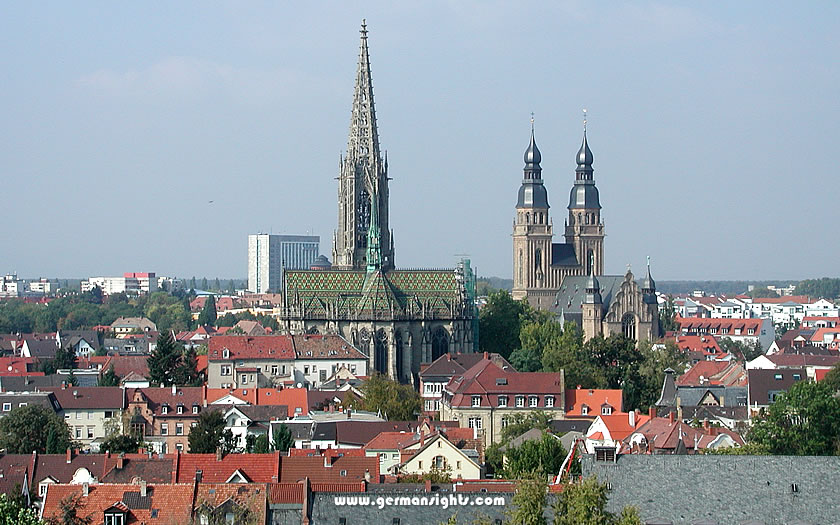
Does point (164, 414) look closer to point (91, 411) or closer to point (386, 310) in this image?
point (91, 411)

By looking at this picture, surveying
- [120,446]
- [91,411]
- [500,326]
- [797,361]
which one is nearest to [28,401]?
[91,411]

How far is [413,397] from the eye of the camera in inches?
4665

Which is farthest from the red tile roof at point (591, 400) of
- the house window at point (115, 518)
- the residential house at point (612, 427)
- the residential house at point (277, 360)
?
the house window at point (115, 518)

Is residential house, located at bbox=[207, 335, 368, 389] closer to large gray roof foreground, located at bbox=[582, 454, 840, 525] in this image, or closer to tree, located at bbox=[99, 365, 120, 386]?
tree, located at bbox=[99, 365, 120, 386]

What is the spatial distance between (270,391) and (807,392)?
4040 centimetres

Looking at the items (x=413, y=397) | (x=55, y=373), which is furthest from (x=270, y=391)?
(x=55, y=373)

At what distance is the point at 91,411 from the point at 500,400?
907 inches

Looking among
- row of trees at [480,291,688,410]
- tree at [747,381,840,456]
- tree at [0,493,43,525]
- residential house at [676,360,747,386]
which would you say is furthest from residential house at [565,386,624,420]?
tree at [0,493,43,525]

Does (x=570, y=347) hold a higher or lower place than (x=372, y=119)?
lower

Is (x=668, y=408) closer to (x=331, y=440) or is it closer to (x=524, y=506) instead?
(x=331, y=440)

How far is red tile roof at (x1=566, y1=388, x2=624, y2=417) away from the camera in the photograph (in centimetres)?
11025

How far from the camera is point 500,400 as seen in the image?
10981cm

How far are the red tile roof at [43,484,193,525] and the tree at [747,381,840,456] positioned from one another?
93.8 feet

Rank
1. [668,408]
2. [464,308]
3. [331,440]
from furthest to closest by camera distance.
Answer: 1. [464,308]
2. [668,408]
3. [331,440]
